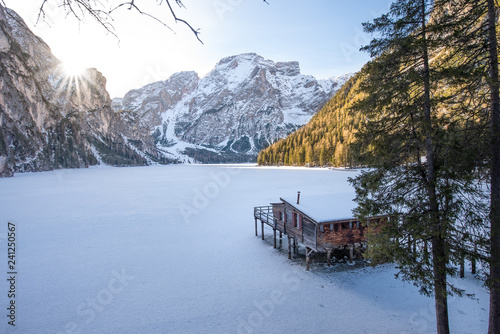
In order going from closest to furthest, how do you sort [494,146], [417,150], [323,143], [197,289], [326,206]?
[494,146], [417,150], [197,289], [326,206], [323,143]

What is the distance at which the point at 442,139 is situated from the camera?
7.97 m

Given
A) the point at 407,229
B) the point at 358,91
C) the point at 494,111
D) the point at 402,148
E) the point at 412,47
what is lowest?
the point at 407,229

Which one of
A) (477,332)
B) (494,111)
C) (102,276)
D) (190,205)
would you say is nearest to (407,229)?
(494,111)

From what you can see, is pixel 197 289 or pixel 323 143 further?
pixel 323 143

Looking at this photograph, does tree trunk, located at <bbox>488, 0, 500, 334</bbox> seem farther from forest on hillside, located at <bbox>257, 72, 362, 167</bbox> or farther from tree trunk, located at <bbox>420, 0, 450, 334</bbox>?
forest on hillside, located at <bbox>257, 72, 362, 167</bbox>

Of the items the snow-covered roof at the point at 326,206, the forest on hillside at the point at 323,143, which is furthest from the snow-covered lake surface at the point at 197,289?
the forest on hillside at the point at 323,143

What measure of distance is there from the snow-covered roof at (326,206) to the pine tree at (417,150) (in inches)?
341

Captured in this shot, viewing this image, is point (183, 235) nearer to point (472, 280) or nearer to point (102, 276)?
point (102, 276)

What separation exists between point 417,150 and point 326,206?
12116 millimetres

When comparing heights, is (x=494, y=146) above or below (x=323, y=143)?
below

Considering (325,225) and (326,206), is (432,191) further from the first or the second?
(326,206)

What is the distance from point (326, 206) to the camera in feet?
67.1

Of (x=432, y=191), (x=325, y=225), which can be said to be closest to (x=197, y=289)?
(x=325, y=225)

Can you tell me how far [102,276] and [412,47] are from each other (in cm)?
2087
